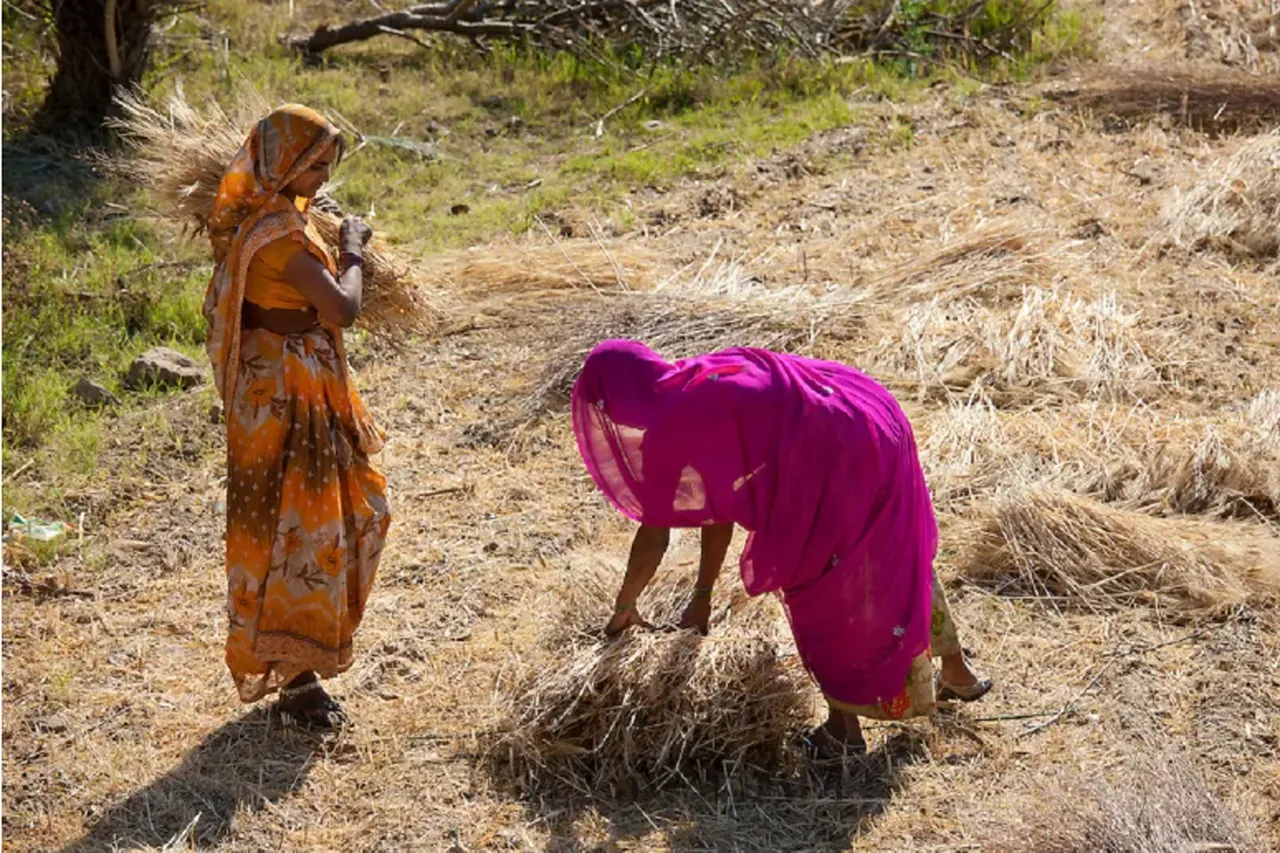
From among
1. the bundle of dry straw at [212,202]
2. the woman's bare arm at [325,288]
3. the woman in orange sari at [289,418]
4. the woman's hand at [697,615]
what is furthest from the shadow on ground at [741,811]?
the bundle of dry straw at [212,202]

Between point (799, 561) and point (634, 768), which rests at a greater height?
point (799, 561)

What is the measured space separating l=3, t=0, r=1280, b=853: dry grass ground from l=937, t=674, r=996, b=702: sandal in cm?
7

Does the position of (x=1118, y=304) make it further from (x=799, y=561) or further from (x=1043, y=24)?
(x=1043, y=24)

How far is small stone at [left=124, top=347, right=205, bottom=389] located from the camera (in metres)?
5.98

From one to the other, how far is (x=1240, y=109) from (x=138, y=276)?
5526 mm

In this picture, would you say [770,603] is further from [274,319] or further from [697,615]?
[274,319]

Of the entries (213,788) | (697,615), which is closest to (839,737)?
(697,615)

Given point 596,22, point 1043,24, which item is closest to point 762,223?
point 596,22

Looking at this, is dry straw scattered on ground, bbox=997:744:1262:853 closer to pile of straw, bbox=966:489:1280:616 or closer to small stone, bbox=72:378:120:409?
pile of straw, bbox=966:489:1280:616

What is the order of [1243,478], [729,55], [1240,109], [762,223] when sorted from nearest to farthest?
[1243,478], [762,223], [1240,109], [729,55]

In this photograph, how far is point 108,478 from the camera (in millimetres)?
5422

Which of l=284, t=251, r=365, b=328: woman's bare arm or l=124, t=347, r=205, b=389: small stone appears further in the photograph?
l=124, t=347, r=205, b=389: small stone

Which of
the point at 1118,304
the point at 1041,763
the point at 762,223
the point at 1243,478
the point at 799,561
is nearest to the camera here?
the point at 799,561

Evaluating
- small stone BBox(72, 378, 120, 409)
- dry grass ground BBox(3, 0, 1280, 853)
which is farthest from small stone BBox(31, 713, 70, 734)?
small stone BBox(72, 378, 120, 409)
